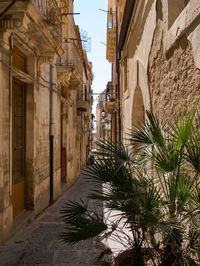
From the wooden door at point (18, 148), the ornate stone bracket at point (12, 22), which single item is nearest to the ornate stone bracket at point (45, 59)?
the wooden door at point (18, 148)

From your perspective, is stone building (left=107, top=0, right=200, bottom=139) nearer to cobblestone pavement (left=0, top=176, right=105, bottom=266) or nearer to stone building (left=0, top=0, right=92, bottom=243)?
stone building (left=0, top=0, right=92, bottom=243)

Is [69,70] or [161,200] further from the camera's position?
[69,70]

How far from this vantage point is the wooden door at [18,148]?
582cm

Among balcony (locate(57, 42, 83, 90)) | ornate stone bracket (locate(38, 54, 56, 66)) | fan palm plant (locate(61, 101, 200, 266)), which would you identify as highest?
balcony (locate(57, 42, 83, 90))

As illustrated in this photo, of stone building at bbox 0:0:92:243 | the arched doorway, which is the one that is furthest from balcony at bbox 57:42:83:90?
the arched doorway

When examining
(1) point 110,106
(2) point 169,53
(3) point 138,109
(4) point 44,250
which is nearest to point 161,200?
(2) point 169,53

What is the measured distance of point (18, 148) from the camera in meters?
6.04

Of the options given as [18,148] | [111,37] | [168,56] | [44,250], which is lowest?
[44,250]

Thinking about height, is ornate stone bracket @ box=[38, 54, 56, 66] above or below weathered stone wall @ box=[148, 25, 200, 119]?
above

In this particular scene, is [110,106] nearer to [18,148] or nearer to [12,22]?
[18,148]

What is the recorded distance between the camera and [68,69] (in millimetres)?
9672

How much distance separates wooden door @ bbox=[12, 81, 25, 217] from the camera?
229 inches

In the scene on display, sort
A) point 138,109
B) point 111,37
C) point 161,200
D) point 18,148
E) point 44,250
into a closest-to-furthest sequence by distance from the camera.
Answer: point 161,200 → point 44,250 → point 18,148 → point 138,109 → point 111,37

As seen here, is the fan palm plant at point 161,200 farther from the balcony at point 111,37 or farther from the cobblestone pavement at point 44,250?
the balcony at point 111,37
